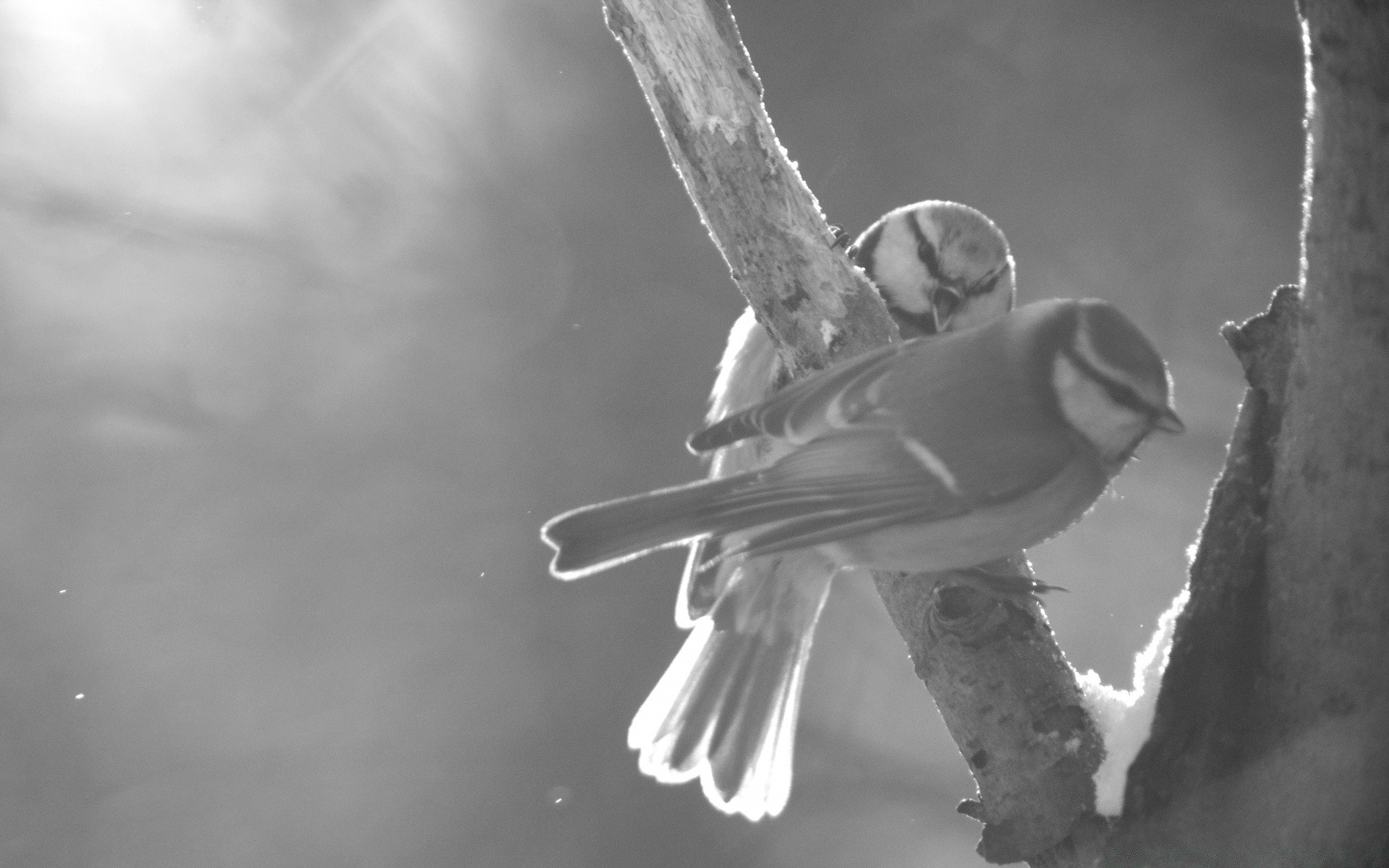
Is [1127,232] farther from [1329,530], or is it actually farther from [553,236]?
[1329,530]

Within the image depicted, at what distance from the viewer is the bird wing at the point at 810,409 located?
125 cm

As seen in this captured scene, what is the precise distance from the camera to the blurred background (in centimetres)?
259

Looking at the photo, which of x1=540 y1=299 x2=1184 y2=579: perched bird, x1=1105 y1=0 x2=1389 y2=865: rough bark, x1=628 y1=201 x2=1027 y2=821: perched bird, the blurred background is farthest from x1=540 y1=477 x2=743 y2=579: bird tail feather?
the blurred background

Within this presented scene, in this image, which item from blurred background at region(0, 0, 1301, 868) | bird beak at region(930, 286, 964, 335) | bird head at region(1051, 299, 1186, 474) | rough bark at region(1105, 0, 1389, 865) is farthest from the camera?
blurred background at region(0, 0, 1301, 868)

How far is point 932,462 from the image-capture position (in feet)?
3.98

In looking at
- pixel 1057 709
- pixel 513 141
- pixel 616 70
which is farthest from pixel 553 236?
pixel 1057 709

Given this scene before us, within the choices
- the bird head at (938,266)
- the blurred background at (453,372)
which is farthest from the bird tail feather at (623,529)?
the blurred background at (453,372)

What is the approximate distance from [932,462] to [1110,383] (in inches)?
8.5

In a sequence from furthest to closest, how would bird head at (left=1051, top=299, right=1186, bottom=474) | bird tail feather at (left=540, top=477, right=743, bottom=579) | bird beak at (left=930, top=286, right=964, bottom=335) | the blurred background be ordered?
the blurred background, bird beak at (left=930, top=286, right=964, bottom=335), bird head at (left=1051, top=299, right=1186, bottom=474), bird tail feather at (left=540, top=477, right=743, bottom=579)

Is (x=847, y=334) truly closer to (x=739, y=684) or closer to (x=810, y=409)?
(x=810, y=409)

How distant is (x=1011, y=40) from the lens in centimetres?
301

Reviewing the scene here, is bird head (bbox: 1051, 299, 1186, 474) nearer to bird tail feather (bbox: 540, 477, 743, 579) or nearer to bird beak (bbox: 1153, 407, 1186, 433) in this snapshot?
bird beak (bbox: 1153, 407, 1186, 433)

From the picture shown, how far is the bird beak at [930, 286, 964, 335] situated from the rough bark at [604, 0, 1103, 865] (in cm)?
71

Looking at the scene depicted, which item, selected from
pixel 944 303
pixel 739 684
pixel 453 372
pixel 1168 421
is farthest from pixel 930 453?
pixel 453 372
